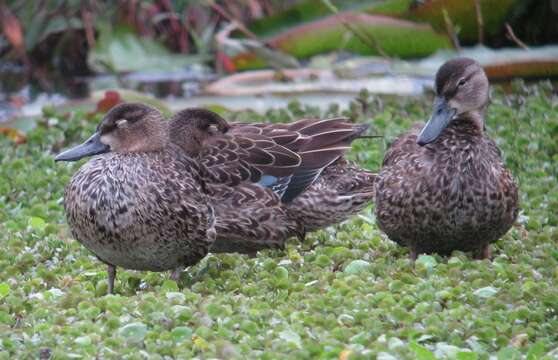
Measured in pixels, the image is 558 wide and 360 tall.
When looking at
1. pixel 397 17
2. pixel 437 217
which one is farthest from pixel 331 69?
pixel 437 217

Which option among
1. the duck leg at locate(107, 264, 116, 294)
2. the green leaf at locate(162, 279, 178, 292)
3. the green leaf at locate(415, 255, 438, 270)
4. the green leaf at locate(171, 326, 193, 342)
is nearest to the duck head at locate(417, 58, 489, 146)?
the green leaf at locate(415, 255, 438, 270)

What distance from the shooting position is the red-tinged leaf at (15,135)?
27.6 feet

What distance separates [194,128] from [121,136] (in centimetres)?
83

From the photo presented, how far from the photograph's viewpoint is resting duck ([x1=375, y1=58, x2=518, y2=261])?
17.2ft

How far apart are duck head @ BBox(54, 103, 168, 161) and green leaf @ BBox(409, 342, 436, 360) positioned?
6.47 feet

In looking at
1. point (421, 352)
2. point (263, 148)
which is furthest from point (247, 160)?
point (421, 352)

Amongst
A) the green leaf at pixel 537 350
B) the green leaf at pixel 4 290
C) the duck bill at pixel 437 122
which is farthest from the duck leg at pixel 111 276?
the green leaf at pixel 537 350

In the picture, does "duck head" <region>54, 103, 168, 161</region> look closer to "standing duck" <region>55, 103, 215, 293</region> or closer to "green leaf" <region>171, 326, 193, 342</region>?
"standing duck" <region>55, 103, 215, 293</region>

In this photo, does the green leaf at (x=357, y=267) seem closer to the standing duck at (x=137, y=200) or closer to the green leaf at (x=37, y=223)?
the standing duck at (x=137, y=200)

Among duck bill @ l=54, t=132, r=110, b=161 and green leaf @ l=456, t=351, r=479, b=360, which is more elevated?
duck bill @ l=54, t=132, r=110, b=161

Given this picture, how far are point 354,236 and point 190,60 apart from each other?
5.66 metres

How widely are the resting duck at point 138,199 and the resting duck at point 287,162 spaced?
1.33 feet

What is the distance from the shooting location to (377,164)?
23.9 feet

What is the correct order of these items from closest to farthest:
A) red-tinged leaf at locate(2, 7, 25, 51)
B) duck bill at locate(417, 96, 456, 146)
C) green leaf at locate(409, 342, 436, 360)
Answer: green leaf at locate(409, 342, 436, 360)
duck bill at locate(417, 96, 456, 146)
red-tinged leaf at locate(2, 7, 25, 51)
